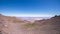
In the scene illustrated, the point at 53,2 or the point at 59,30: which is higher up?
the point at 53,2

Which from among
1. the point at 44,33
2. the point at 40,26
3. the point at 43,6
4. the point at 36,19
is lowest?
the point at 44,33

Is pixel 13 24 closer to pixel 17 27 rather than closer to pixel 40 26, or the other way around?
pixel 17 27

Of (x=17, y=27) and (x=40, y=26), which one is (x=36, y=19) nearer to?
(x=40, y=26)

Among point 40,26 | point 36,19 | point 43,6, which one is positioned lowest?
point 40,26

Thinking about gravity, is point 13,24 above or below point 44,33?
above

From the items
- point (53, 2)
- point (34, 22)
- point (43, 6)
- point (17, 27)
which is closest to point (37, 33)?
point (34, 22)

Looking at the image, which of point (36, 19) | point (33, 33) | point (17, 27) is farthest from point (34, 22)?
point (17, 27)
